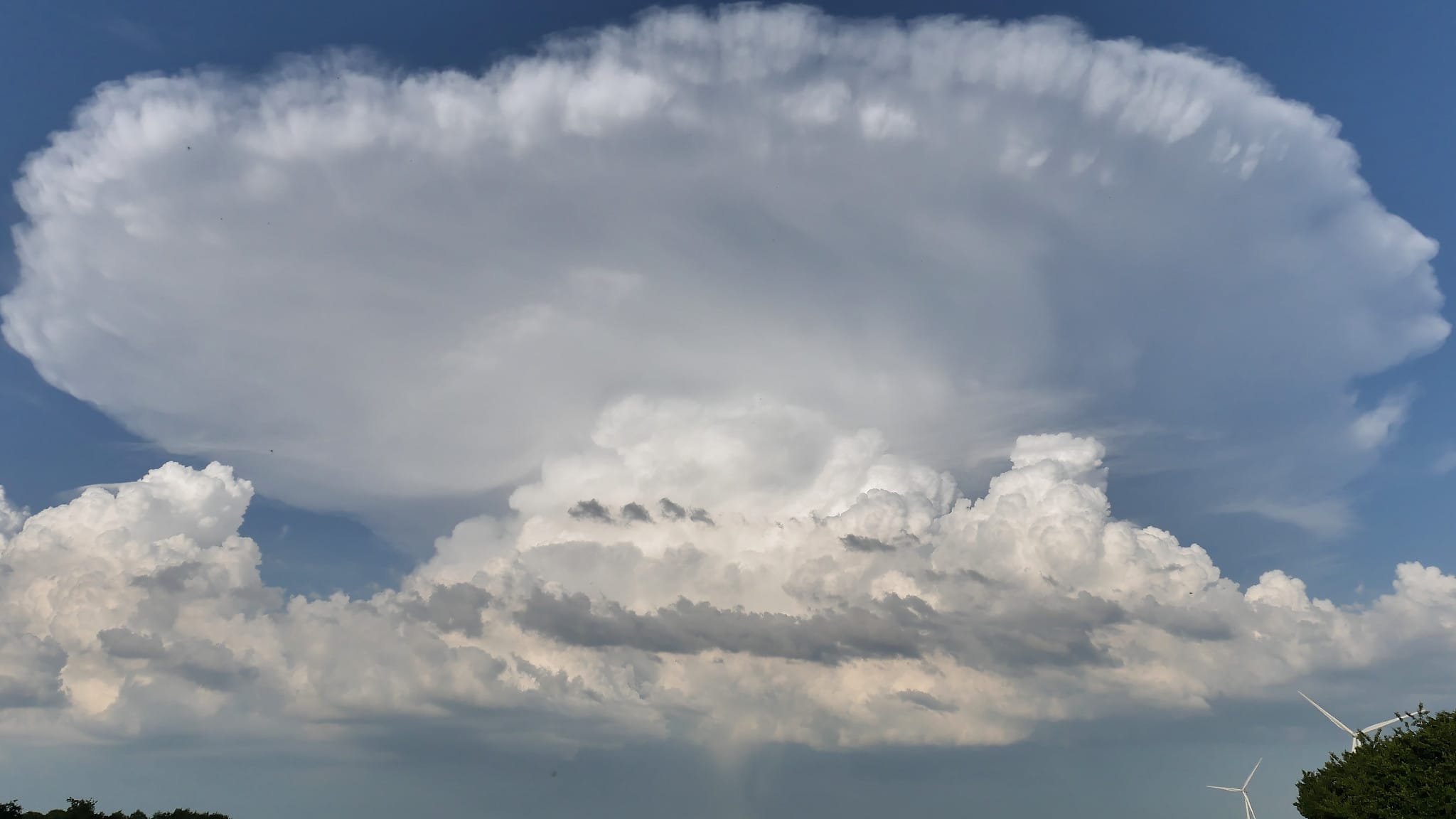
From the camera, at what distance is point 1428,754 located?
113375 mm

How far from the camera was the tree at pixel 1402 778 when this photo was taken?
106125 mm

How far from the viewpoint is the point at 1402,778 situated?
11125 cm

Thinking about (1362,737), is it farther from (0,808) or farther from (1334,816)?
(0,808)

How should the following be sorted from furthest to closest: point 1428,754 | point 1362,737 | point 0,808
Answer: point 0,808
point 1362,737
point 1428,754

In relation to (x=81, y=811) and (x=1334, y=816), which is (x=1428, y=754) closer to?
(x=1334, y=816)

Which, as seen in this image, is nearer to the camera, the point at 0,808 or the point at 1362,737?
the point at 1362,737

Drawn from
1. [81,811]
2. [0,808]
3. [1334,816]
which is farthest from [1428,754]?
[81,811]

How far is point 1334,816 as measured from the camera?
12338 cm

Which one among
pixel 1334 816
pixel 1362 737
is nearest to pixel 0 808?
pixel 1334 816

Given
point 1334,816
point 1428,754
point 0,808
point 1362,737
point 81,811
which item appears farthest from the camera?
point 81,811

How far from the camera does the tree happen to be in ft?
348

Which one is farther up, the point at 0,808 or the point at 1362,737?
the point at 1362,737

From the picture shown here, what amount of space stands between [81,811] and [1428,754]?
223622 mm

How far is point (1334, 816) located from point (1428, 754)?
16.2 meters
